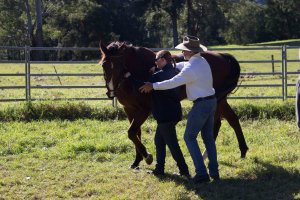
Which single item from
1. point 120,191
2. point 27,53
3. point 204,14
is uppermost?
point 204,14

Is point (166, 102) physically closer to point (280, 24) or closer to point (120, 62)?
point (120, 62)

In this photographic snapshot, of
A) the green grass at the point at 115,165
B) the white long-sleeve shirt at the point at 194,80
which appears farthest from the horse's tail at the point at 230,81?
the white long-sleeve shirt at the point at 194,80

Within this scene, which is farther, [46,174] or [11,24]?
[11,24]

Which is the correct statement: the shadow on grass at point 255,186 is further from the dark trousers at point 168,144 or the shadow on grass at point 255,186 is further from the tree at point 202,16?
the tree at point 202,16

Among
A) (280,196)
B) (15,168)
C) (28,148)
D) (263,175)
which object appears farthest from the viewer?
(28,148)

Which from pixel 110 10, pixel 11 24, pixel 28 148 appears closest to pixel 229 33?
pixel 110 10

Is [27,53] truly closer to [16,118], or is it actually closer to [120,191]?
[16,118]

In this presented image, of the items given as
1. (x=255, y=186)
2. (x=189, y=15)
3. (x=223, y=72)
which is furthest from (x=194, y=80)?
(x=189, y=15)

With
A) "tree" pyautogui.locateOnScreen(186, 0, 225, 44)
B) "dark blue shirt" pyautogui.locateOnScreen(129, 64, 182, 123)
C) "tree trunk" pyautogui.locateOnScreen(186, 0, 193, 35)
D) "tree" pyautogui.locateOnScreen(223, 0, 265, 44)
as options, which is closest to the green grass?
"dark blue shirt" pyautogui.locateOnScreen(129, 64, 182, 123)

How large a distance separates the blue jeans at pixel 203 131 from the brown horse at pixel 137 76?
3.16 feet

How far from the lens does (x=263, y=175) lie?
6840 mm

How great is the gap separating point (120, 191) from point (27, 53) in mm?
6789

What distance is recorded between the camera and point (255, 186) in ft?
20.9

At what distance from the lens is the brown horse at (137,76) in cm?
694
